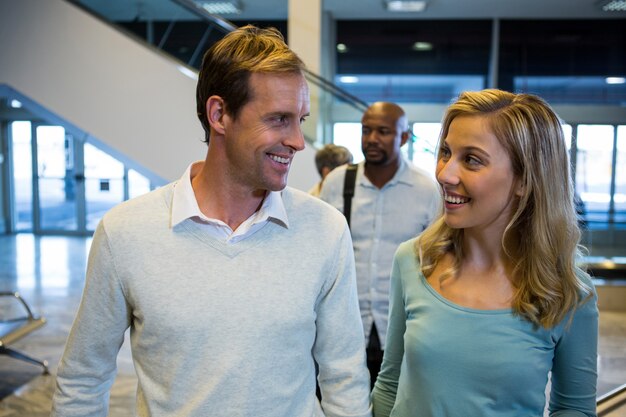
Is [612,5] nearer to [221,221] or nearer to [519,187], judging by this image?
[519,187]

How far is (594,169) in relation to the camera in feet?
33.2

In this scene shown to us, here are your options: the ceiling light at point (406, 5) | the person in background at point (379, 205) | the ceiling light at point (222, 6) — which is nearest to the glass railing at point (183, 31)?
the person in background at point (379, 205)

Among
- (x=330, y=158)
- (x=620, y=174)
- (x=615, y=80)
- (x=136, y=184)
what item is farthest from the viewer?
(x=136, y=184)

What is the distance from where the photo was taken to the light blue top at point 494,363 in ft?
4.58

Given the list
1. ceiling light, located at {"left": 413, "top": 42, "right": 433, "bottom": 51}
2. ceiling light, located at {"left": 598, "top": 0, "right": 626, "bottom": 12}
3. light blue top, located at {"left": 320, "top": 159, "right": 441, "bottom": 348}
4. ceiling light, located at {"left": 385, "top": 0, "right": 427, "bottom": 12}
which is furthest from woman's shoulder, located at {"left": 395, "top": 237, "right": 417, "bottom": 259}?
ceiling light, located at {"left": 413, "top": 42, "right": 433, "bottom": 51}

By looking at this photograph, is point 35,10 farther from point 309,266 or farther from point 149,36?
point 309,266

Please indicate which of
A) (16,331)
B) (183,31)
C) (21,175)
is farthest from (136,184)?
(16,331)

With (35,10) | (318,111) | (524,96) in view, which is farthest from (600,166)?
(524,96)

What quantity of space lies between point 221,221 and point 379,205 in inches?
65.6

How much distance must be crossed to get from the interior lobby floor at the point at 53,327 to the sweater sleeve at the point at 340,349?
260cm

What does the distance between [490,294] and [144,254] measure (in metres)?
0.83

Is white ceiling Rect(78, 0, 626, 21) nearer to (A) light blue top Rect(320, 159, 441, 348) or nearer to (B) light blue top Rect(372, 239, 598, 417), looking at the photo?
(A) light blue top Rect(320, 159, 441, 348)

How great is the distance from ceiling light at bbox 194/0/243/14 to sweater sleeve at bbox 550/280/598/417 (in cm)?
1060

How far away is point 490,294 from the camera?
4.88 feet
